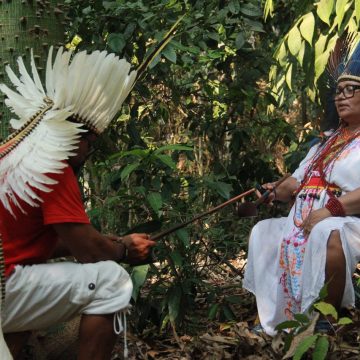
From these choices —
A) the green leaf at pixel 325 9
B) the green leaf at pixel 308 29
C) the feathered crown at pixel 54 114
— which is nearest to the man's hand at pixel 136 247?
the feathered crown at pixel 54 114

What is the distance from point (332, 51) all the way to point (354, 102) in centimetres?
Result: 45

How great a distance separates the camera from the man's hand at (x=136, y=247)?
121 inches

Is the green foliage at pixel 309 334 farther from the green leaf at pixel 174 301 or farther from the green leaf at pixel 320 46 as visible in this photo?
the green leaf at pixel 320 46

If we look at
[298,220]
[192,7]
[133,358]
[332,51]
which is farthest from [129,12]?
[133,358]

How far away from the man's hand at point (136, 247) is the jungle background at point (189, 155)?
0.53 metres

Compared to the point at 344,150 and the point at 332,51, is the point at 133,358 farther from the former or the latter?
the point at 332,51

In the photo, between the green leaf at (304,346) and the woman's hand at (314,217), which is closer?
the green leaf at (304,346)

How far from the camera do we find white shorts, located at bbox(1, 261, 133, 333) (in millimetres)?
2865

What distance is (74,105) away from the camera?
114 inches

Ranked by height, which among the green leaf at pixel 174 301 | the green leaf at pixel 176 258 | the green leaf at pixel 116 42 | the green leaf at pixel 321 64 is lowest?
the green leaf at pixel 174 301

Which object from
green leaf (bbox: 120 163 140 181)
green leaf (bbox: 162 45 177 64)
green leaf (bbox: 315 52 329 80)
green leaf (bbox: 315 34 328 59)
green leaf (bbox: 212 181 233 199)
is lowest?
green leaf (bbox: 212 181 233 199)

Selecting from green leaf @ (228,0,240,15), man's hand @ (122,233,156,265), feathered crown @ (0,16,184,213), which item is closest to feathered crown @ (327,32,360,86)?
green leaf @ (228,0,240,15)

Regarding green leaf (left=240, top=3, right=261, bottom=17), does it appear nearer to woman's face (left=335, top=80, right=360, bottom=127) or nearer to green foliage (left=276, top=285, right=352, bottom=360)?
woman's face (left=335, top=80, right=360, bottom=127)

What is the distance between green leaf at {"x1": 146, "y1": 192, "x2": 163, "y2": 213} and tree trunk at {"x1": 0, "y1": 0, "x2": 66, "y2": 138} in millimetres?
742
